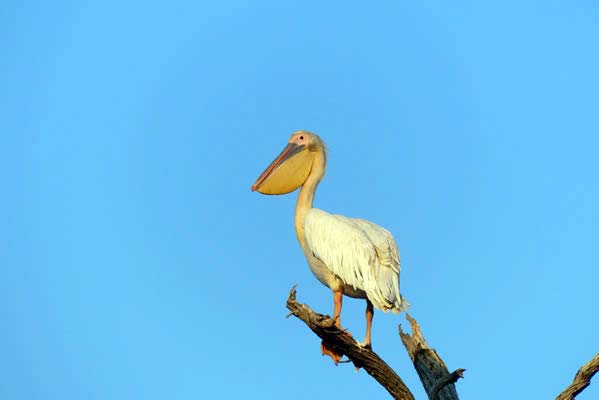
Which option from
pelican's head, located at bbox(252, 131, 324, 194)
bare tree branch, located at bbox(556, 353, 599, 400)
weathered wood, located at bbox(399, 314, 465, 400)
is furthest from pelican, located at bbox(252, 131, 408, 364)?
bare tree branch, located at bbox(556, 353, 599, 400)

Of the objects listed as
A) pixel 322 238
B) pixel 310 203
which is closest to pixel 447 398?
pixel 322 238

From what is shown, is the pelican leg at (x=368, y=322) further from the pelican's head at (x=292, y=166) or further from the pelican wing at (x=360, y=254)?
the pelican's head at (x=292, y=166)

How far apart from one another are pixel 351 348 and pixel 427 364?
2.61 ft

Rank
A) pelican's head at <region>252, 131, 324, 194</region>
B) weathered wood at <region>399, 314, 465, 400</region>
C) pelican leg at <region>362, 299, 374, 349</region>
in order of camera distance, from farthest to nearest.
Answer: pelican's head at <region>252, 131, 324, 194</region> < pelican leg at <region>362, 299, 374, 349</region> < weathered wood at <region>399, 314, 465, 400</region>

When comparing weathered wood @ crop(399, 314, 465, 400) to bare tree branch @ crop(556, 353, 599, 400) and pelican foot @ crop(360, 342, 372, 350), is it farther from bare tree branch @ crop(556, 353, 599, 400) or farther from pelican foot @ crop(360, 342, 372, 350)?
bare tree branch @ crop(556, 353, 599, 400)

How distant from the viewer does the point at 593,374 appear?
9.65 m

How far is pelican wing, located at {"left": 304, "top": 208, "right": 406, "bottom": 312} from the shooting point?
11672 mm

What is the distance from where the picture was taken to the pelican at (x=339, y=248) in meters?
11.7

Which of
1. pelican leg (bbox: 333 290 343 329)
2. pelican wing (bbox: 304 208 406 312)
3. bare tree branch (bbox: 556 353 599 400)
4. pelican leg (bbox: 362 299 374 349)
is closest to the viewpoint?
bare tree branch (bbox: 556 353 599 400)

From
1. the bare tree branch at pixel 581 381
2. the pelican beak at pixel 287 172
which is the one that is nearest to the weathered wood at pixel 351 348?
the bare tree branch at pixel 581 381

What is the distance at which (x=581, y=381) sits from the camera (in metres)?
9.66

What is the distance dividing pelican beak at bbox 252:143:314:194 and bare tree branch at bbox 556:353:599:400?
483 centimetres

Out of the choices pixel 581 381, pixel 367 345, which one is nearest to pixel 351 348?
pixel 367 345

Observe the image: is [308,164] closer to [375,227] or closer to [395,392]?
[375,227]
